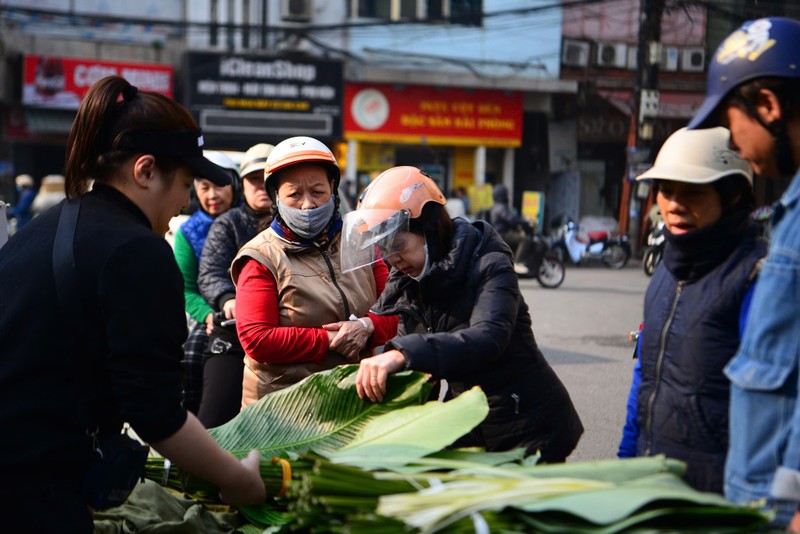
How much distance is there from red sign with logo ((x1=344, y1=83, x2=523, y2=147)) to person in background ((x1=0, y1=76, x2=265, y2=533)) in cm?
2461

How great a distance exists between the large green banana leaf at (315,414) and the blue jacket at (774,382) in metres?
1.05

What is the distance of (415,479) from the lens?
2.39 m

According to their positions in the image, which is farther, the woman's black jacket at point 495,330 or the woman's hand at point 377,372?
the woman's black jacket at point 495,330

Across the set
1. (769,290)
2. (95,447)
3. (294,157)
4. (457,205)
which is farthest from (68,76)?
(769,290)

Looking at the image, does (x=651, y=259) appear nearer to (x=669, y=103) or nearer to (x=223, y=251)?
(x=669, y=103)

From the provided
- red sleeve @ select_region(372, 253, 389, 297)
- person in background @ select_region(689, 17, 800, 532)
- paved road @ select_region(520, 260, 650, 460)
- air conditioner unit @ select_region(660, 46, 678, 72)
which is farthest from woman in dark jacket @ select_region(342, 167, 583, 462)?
air conditioner unit @ select_region(660, 46, 678, 72)

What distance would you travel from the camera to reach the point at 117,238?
2422 mm

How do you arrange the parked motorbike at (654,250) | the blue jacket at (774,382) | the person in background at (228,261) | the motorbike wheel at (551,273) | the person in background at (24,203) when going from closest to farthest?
the blue jacket at (774,382), the person in background at (228,261), the motorbike wheel at (551,273), the parked motorbike at (654,250), the person in background at (24,203)

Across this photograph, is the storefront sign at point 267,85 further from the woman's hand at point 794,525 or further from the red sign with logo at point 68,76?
the woman's hand at point 794,525

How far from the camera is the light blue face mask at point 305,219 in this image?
157 inches

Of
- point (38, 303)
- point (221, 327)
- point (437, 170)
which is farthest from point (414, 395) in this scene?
point (437, 170)

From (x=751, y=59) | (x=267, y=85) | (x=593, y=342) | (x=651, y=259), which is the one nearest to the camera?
(x=751, y=59)

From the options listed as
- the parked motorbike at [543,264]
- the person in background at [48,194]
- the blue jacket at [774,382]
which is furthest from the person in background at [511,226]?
the blue jacket at [774,382]

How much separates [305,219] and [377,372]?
1.23 meters
